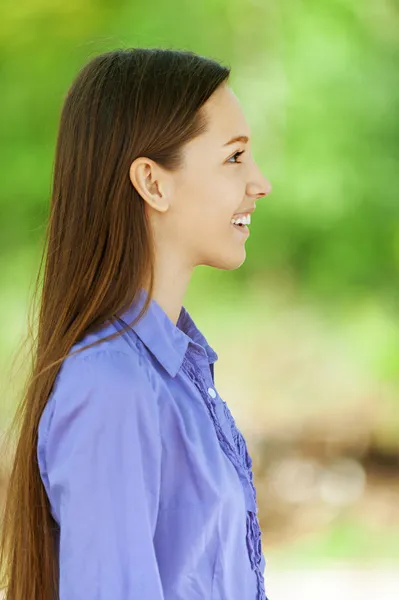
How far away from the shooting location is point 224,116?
3.88 ft

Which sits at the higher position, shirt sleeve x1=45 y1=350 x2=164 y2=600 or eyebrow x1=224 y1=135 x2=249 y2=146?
eyebrow x1=224 y1=135 x2=249 y2=146

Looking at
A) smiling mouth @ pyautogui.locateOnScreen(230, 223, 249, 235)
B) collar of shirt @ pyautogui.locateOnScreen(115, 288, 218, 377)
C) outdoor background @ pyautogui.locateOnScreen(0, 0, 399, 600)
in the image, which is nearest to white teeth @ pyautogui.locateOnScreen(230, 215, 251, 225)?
smiling mouth @ pyautogui.locateOnScreen(230, 223, 249, 235)

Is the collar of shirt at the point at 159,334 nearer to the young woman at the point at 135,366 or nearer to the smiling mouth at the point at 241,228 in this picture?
the young woman at the point at 135,366

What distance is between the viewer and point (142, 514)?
3.16 feet

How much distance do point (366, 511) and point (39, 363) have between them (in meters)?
4.07

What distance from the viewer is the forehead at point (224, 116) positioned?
1.17m

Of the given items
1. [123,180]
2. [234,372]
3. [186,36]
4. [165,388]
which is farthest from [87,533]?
[234,372]

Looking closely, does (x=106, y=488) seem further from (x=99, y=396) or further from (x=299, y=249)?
(x=299, y=249)

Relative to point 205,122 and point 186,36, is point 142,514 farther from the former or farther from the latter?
point 186,36

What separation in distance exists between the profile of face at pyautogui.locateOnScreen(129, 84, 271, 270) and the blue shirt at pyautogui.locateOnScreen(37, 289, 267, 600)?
0.27ft

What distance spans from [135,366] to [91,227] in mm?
184

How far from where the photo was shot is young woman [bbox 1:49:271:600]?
3.15ft

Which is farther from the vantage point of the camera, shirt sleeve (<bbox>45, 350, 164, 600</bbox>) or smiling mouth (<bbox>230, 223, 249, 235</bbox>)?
smiling mouth (<bbox>230, 223, 249, 235</bbox>)

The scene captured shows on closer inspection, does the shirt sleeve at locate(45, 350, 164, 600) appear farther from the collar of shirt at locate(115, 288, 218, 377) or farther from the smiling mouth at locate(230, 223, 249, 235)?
the smiling mouth at locate(230, 223, 249, 235)
